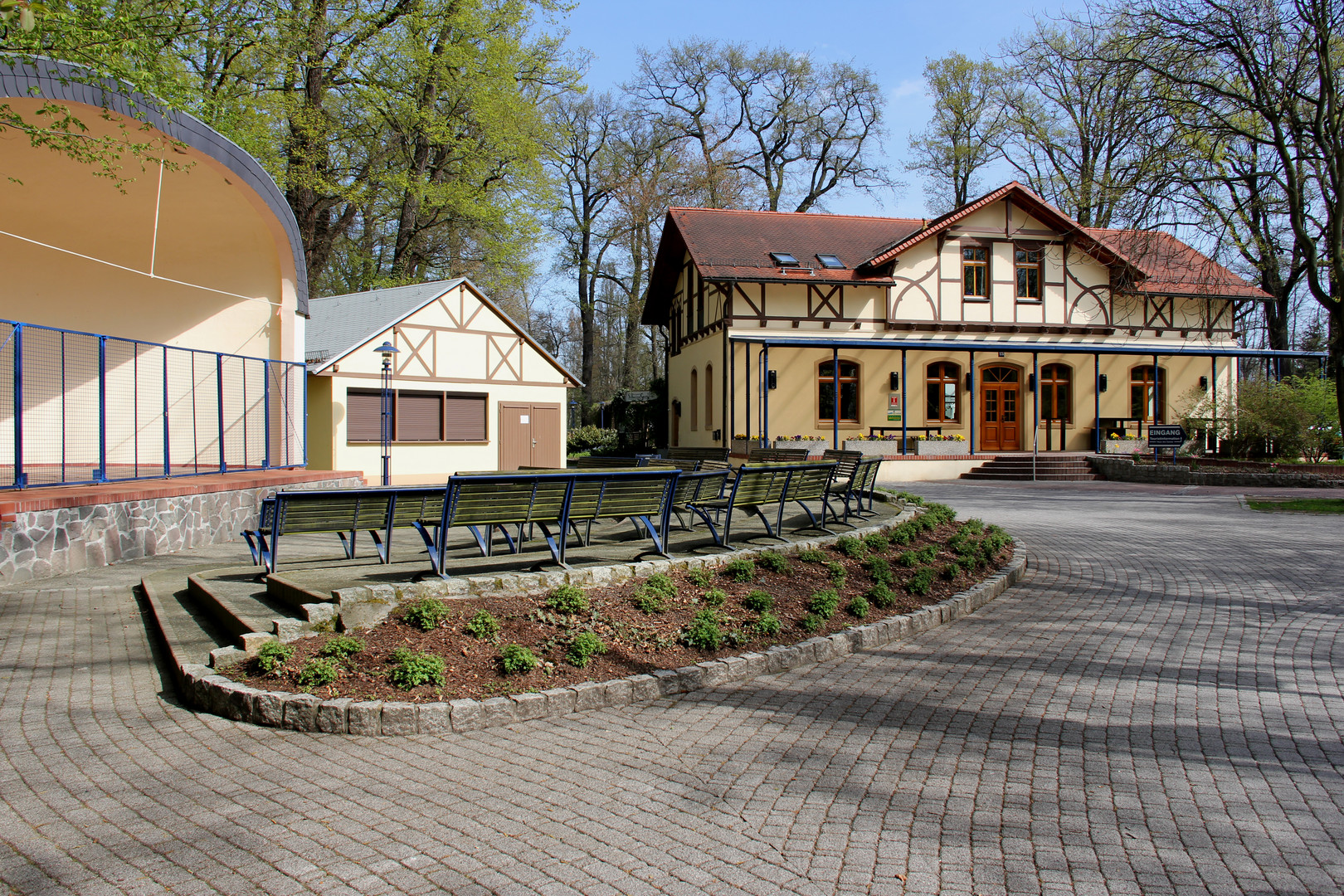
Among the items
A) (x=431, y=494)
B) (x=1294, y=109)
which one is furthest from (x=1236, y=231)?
(x=431, y=494)

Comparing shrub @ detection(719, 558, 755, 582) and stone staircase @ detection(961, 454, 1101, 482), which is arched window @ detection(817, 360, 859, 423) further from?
shrub @ detection(719, 558, 755, 582)

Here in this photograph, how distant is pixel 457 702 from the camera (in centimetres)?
443

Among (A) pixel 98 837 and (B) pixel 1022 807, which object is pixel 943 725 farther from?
(A) pixel 98 837

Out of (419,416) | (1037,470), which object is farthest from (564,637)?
(1037,470)

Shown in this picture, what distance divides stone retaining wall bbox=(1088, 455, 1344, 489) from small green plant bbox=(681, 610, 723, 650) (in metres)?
18.3

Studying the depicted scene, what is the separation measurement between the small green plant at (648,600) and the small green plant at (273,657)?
2164mm

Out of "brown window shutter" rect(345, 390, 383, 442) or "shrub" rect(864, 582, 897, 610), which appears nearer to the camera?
"shrub" rect(864, 582, 897, 610)

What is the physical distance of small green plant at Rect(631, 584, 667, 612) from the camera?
19.2ft

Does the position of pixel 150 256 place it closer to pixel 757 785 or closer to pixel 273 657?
pixel 273 657

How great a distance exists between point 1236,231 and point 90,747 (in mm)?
18155

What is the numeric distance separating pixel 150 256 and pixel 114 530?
7.77 metres

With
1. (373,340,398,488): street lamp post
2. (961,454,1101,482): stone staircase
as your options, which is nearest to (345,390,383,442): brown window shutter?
(373,340,398,488): street lamp post

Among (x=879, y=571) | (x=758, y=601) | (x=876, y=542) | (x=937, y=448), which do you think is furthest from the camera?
(x=937, y=448)

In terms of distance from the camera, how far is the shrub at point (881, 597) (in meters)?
6.71
